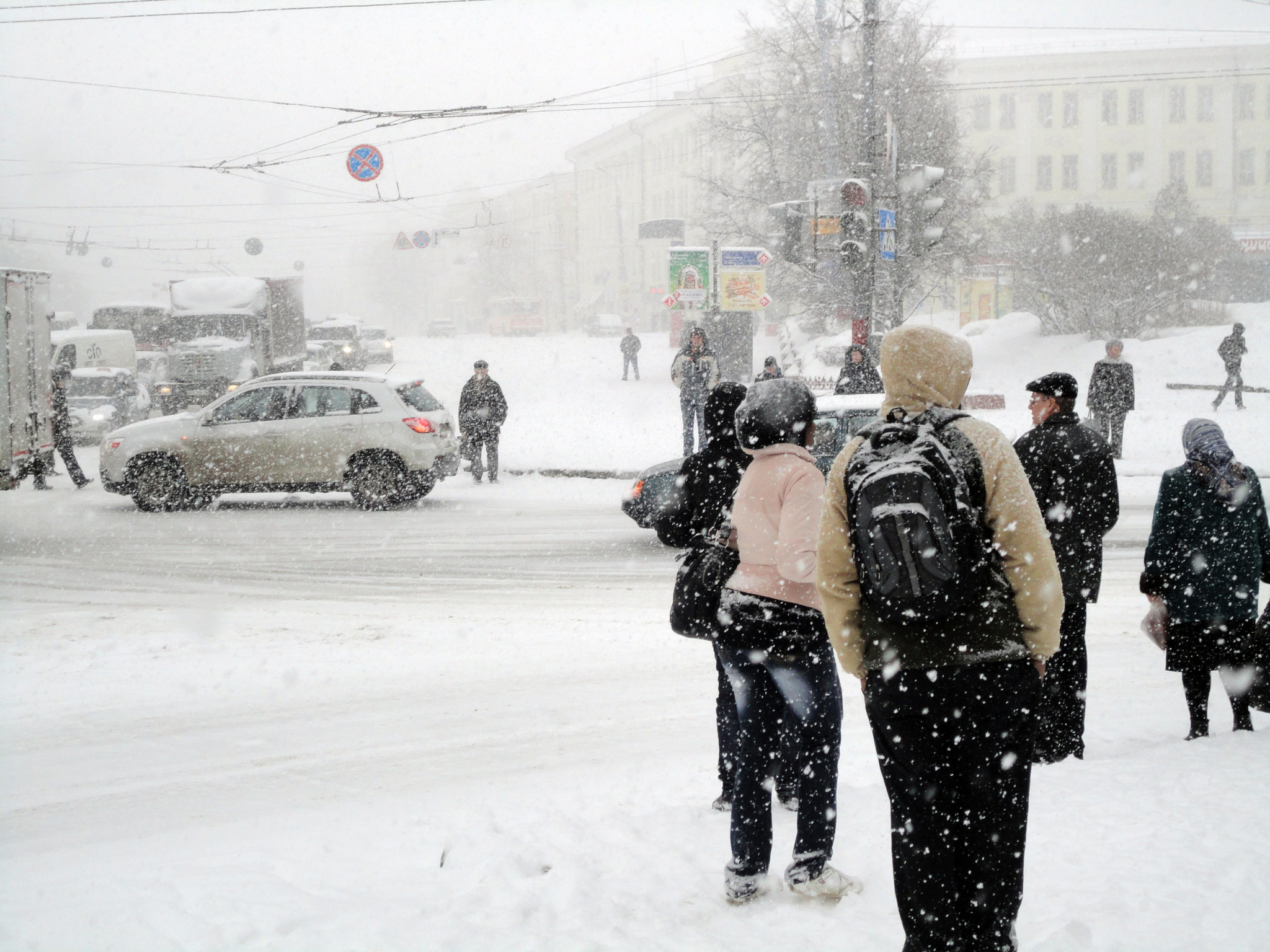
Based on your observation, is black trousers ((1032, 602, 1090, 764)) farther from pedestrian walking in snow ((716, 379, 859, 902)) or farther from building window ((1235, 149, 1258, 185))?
building window ((1235, 149, 1258, 185))

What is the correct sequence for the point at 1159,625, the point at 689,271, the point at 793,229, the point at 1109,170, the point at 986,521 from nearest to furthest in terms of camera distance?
1. the point at 986,521
2. the point at 1159,625
3. the point at 793,229
4. the point at 689,271
5. the point at 1109,170

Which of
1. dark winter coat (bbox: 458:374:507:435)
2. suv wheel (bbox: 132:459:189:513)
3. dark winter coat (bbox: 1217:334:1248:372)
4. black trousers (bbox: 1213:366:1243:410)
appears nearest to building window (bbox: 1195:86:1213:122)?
black trousers (bbox: 1213:366:1243:410)

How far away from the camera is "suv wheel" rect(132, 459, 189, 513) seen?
13352 mm

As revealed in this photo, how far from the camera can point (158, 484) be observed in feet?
43.9

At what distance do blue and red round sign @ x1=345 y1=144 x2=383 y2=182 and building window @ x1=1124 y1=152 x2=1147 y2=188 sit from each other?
62584 mm

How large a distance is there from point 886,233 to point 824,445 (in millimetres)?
5596

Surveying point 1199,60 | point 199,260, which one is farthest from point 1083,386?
point 199,260

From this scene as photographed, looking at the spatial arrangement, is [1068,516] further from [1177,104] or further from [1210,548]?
[1177,104]

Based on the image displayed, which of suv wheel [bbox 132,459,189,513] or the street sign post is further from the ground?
the street sign post

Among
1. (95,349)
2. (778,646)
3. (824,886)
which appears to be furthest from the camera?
(95,349)

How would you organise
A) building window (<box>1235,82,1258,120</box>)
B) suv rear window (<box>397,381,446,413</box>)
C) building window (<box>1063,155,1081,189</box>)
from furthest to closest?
building window (<box>1063,155,1081,189</box>), building window (<box>1235,82,1258,120</box>), suv rear window (<box>397,381,446,413</box>)

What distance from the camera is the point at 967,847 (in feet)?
8.78

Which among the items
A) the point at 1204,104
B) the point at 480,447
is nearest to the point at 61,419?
the point at 480,447

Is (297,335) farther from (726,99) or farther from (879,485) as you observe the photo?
(879,485)
